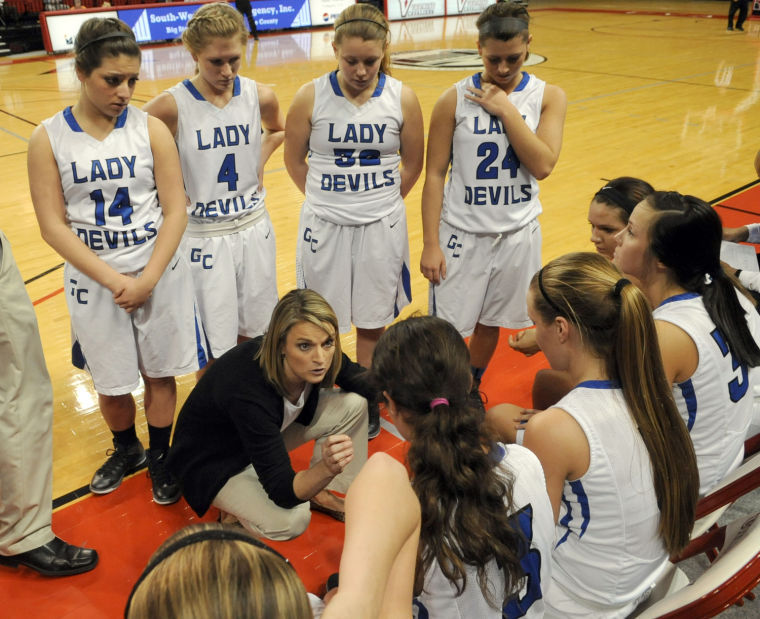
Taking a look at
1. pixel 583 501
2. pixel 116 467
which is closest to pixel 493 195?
pixel 583 501

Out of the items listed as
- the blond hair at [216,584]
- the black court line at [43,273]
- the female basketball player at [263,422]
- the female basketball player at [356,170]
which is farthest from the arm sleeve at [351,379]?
the black court line at [43,273]

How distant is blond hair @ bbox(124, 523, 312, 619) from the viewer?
87 centimetres

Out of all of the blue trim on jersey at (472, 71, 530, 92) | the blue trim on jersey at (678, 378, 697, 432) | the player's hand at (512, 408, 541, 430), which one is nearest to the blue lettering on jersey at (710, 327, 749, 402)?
the blue trim on jersey at (678, 378, 697, 432)

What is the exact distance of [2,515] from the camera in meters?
2.47

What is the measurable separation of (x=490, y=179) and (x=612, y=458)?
1734 mm

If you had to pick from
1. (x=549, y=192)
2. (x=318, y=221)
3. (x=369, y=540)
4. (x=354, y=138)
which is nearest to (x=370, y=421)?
(x=318, y=221)

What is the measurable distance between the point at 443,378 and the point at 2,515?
1.79 metres

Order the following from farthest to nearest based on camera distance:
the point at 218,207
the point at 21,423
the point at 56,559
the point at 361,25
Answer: the point at 218,207 < the point at 361,25 < the point at 56,559 < the point at 21,423

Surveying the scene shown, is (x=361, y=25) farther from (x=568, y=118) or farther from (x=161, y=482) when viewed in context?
(x=568, y=118)

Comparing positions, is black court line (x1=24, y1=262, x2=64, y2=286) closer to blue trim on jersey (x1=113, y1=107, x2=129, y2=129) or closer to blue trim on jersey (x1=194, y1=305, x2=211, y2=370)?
blue trim on jersey (x1=194, y1=305, x2=211, y2=370)

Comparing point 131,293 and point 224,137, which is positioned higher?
point 224,137

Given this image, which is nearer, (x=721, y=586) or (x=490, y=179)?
(x=721, y=586)

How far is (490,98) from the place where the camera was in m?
3.04

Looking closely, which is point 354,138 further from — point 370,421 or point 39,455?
point 39,455
